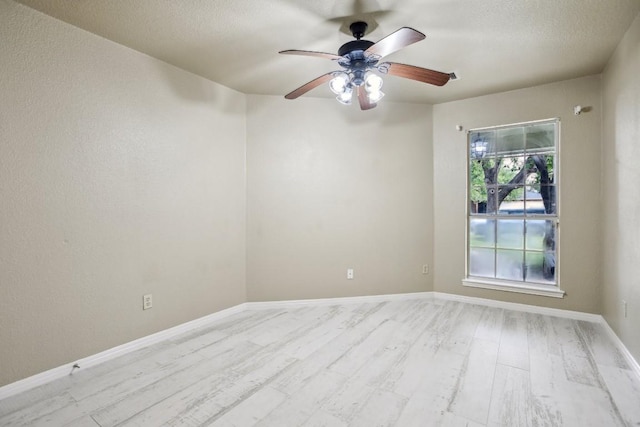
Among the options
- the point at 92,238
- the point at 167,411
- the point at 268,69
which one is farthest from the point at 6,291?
the point at 268,69

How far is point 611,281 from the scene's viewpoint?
290 centimetres

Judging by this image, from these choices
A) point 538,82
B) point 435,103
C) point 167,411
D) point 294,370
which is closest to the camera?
point 167,411

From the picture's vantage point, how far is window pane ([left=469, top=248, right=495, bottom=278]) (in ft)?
12.7

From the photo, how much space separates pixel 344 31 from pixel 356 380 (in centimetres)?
256

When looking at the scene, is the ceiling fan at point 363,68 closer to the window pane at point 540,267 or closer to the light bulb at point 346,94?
the light bulb at point 346,94

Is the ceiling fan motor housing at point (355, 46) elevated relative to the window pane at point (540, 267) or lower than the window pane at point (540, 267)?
elevated

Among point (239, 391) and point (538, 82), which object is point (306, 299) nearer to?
point (239, 391)

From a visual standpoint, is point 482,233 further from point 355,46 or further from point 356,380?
point 355,46

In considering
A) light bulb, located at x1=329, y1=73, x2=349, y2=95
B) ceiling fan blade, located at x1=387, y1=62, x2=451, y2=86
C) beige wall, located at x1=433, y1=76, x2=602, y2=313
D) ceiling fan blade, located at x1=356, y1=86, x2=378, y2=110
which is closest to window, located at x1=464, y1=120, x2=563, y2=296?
beige wall, located at x1=433, y1=76, x2=602, y2=313

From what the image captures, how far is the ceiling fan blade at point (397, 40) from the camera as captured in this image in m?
1.72

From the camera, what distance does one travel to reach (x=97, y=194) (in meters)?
2.44

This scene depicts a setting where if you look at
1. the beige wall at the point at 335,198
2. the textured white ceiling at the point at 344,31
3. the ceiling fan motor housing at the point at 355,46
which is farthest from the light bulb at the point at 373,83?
the beige wall at the point at 335,198

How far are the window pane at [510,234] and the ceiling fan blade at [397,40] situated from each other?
278 cm

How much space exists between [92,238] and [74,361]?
0.92 metres
